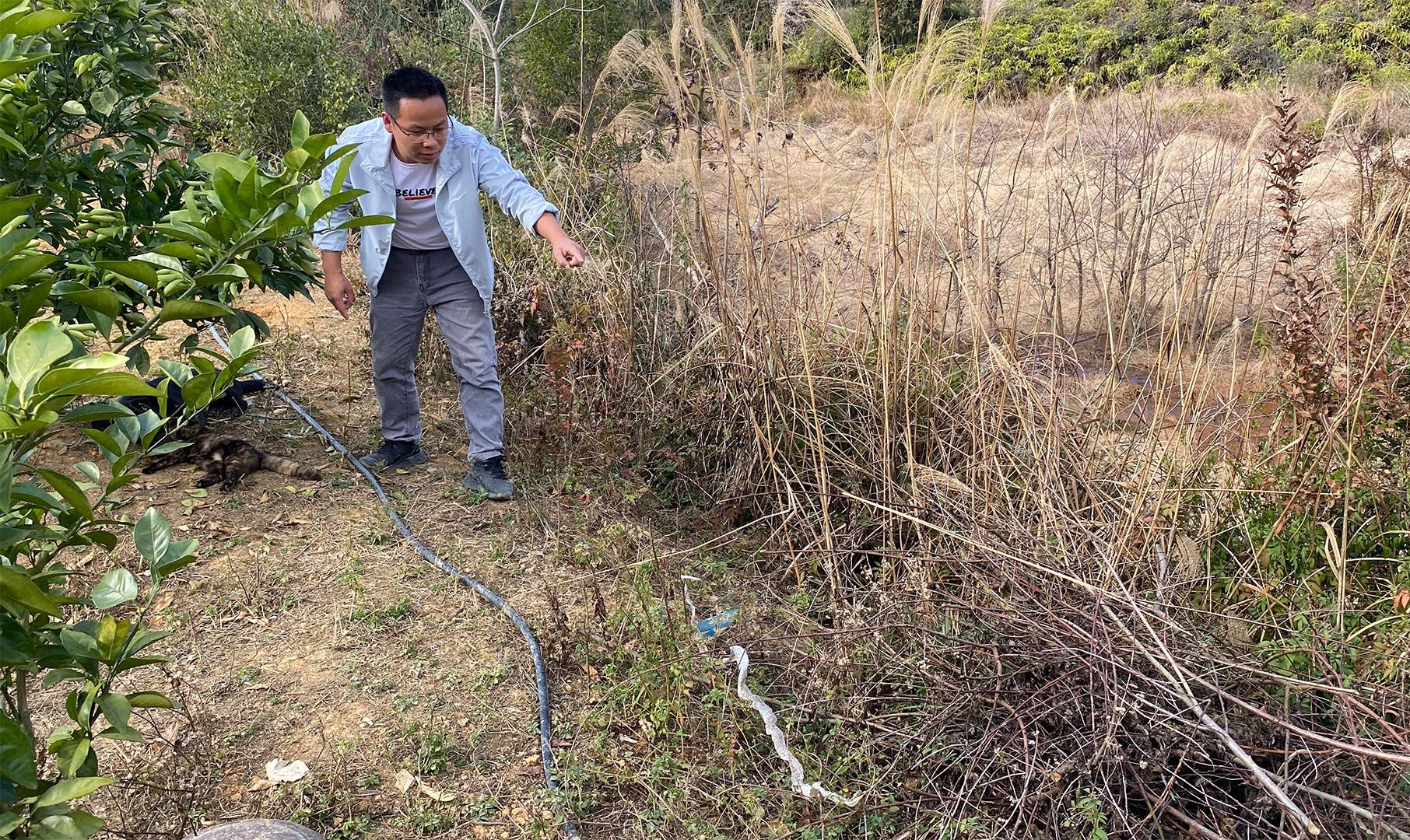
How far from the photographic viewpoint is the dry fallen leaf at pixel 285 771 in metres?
2.56

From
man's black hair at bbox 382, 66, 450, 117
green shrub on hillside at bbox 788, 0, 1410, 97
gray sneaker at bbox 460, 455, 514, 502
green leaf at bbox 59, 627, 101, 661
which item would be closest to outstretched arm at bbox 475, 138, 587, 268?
man's black hair at bbox 382, 66, 450, 117

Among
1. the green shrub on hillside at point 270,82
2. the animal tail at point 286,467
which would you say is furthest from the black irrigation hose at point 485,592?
the green shrub on hillside at point 270,82

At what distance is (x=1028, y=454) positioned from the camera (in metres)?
3.19

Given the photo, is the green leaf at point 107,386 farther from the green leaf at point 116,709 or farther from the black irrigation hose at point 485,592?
the black irrigation hose at point 485,592

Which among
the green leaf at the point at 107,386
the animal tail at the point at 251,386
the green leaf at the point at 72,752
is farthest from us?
the animal tail at the point at 251,386

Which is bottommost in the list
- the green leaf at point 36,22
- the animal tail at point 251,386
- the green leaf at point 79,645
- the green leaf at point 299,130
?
the animal tail at point 251,386

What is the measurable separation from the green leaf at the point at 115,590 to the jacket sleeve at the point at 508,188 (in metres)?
2.61

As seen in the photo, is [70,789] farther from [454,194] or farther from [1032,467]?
[454,194]

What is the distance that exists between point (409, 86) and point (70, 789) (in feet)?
9.32

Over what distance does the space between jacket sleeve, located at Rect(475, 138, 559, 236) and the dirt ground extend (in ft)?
3.46

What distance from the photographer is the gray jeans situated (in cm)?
401

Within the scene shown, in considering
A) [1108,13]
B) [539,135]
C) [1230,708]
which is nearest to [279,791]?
[1230,708]

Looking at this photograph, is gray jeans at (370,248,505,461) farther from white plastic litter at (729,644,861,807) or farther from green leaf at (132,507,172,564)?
green leaf at (132,507,172,564)

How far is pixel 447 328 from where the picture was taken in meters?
4.07
